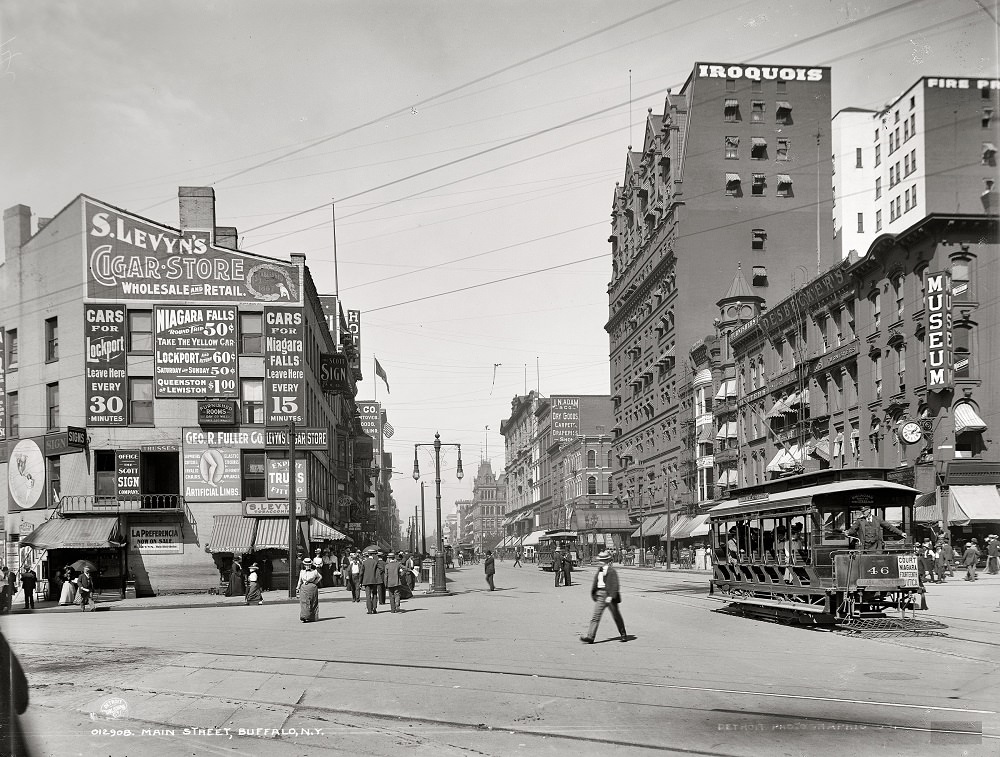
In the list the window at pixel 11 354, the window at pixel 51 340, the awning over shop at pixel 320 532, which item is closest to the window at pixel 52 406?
the window at pixel 51 340

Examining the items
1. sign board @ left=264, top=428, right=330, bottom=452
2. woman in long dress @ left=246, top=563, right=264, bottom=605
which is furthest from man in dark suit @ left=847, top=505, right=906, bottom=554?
sign board @ left=264, top=428, right=330, bottom=452

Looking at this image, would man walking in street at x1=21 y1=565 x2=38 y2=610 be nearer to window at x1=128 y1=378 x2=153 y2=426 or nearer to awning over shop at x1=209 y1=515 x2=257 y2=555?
awning over shop at x1=209 y1=515 x2=257 y2=555

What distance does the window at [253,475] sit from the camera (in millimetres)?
41312

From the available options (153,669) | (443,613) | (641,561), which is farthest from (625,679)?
(641,561)

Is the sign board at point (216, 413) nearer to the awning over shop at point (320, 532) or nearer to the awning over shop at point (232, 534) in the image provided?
the awning over shop at point (232, 534)

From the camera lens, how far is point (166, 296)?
132 feet

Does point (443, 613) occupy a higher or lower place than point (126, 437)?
lower

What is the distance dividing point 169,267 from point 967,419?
35.0 m

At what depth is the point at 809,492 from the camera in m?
21.3

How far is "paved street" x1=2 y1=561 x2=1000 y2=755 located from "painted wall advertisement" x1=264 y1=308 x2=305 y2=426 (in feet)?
65.4

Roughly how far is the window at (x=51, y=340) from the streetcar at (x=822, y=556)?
98.7ft

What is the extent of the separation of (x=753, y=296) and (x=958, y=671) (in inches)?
2389

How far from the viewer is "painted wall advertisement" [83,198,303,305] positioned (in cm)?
3906

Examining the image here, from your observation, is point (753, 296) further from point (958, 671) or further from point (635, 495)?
point (958, 671)
